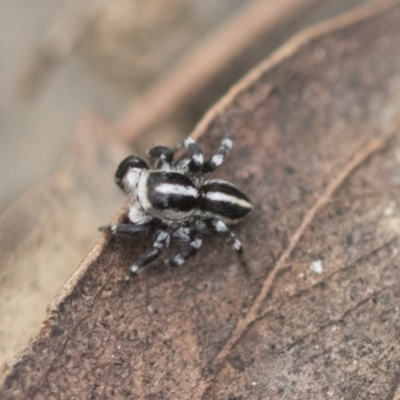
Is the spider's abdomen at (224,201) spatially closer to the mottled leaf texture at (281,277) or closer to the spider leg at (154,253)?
the mottled leaf texture at (281,277)

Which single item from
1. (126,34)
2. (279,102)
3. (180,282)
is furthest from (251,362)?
(126,34)

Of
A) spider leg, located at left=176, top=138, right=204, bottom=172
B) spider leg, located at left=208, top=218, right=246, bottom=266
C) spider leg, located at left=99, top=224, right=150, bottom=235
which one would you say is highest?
spider leg, located at left=176, top=138, right=204, bottom=172

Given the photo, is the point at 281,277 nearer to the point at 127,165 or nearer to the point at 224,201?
the point at 224,201

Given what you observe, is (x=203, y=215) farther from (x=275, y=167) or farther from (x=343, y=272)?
(x=343, y=272)

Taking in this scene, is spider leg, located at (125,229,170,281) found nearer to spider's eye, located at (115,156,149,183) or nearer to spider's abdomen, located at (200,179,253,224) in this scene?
spider's abdomen, located at (200,179,253,224)

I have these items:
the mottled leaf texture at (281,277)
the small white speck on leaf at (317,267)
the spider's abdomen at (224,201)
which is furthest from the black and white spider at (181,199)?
the small white speck on leaf at (317,267)

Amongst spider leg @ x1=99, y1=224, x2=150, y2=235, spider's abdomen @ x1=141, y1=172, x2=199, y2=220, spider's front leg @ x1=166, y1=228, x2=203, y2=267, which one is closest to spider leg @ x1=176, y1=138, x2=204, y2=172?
spider's abdomen @ x1=141, y1=172, x2=199, y2=220
